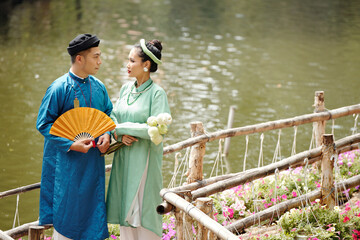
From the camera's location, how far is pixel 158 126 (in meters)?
3.31

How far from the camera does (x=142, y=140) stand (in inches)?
136

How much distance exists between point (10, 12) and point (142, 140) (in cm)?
2009

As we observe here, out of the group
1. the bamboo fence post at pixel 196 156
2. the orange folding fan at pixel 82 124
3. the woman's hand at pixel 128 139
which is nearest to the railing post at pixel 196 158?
the bamboo fence post at pixel 196 156

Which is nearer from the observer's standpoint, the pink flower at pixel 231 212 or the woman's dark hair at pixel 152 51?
the woman's dark hair at pixel 152 51

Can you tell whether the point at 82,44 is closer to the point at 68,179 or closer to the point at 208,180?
the point at 68,179

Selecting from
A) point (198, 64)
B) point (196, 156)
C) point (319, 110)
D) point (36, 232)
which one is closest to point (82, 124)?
point (36, 232)

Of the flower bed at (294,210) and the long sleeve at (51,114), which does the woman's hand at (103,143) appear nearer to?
the long sleeve at (51,114)

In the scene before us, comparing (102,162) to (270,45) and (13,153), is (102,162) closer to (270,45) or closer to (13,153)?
(13,153)

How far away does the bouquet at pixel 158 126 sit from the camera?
3268mm

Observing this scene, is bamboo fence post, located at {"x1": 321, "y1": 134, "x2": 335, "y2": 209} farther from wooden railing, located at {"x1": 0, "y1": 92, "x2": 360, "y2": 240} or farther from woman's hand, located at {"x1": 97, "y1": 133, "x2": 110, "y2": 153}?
woman's hand, located at {"x1": 97, "y1": 133, "x2": 110, "y2": 153}

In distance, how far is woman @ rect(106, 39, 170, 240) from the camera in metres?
3.43

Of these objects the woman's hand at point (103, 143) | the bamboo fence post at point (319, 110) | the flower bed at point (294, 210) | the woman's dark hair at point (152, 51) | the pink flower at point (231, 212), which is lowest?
the pink flower at point (231, 212)

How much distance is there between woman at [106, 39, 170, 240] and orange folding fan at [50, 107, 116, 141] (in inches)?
4.3

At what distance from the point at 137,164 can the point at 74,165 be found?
0.40 m
